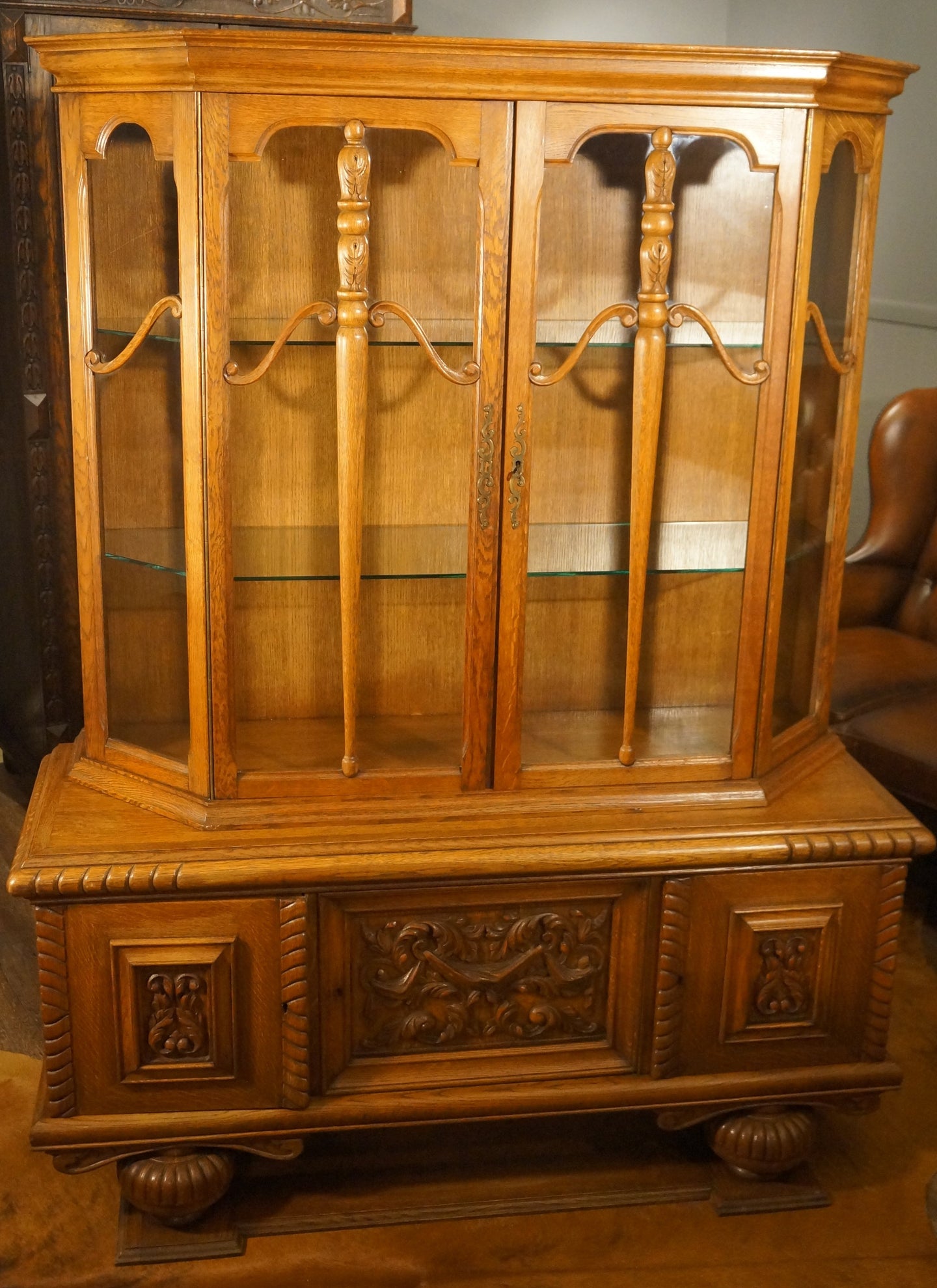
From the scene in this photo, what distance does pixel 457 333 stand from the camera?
1.87 metres

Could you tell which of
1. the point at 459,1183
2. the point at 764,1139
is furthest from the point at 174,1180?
the point at 764,1139

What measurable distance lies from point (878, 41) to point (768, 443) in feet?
6.01

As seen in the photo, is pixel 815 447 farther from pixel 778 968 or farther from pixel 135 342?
pixel 135 342

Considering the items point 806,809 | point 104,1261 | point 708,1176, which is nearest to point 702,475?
point 806,809

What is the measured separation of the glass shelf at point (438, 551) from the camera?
195 centimetres

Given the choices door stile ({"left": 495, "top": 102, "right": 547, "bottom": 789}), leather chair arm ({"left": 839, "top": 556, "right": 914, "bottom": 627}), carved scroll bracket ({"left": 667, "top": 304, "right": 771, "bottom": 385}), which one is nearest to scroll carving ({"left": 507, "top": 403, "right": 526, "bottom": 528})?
door stile ({"left": 495, "top": 102, "right": 547, "bottom": 789})

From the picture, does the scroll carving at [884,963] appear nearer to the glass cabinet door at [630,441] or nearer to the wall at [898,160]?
the glass cabinet door at [630,441]

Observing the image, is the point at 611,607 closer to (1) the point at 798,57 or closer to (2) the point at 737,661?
(2) the point at 737,661

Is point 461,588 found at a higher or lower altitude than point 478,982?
higher

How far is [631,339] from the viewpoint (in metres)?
1.89

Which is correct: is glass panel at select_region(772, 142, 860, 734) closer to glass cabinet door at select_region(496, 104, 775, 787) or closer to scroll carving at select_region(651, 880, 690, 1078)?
glass cabinet door at select_region(496, 104, 775, 787)

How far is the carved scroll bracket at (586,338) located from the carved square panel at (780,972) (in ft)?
2.75

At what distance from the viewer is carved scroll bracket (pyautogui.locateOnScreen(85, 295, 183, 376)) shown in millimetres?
1790

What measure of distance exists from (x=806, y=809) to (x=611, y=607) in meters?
0.43
